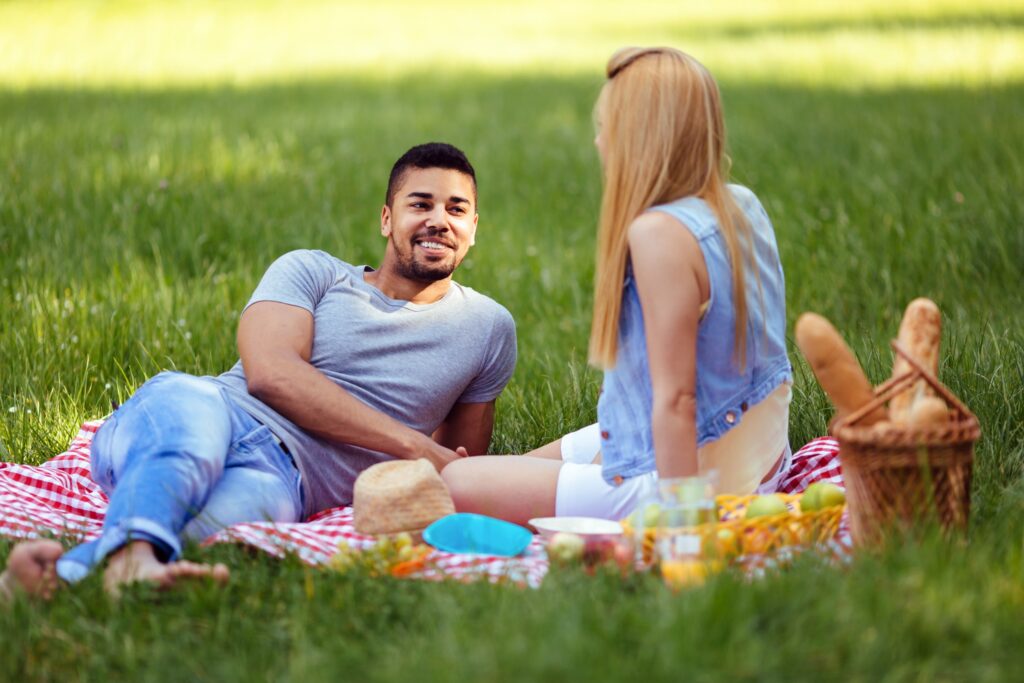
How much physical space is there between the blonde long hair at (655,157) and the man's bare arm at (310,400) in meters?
0.85

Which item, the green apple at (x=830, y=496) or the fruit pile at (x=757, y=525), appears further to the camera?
the green apple at (x=830, y=496)

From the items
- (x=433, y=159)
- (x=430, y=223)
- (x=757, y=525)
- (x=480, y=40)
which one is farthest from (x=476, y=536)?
(x=480, y=40)

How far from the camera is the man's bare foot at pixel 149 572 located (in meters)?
2.90

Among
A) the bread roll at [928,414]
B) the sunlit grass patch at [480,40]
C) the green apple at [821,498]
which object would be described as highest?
the sunlit grass patch at [480,40]

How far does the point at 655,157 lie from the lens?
313cm

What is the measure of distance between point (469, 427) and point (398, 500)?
2.97 feet

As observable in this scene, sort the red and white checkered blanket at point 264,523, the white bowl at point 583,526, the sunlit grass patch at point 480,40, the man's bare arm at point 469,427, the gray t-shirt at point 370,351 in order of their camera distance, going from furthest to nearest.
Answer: the sunlit grass patch at point 480,40
the man's bare arm at point 469,427
the gray t-shirt at point 370,351
the white bowl at point 583,526
the red and white checkered blanket at point 264,523

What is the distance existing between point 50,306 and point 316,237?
1891 mm

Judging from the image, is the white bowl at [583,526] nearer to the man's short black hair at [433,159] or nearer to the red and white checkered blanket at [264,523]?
the red and white checkered blanket at [264,523]

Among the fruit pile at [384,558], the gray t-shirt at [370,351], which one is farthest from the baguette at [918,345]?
the gray t-shirt at [370,351]

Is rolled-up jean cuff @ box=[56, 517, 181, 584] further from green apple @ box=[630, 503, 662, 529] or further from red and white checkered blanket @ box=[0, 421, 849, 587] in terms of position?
green apple @ box=[630, 503, 662, 529]

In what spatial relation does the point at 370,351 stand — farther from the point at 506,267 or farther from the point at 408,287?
the point at 506,267

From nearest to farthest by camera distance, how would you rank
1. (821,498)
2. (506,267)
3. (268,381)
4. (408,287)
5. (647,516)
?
(647,516) → (821,498) → (268,381) → (408,287) → (506,267)

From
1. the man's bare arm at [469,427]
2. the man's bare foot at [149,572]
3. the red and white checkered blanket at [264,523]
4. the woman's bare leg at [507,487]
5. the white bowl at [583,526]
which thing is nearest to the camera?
the man's bare foot at [149,572]
